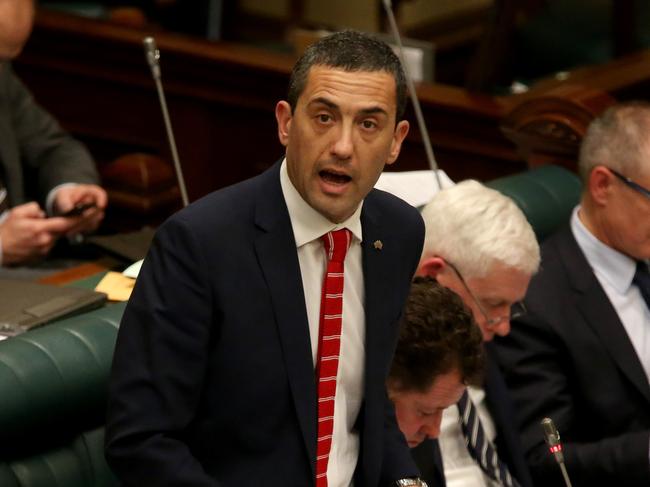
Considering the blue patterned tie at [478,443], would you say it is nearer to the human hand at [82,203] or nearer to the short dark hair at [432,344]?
the short dark hair at [432,344]

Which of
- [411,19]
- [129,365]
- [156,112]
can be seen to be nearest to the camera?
[129,365]

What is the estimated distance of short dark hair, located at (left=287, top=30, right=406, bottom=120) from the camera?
1.54 m

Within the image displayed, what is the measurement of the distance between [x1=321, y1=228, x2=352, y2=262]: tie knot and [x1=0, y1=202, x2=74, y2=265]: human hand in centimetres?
126

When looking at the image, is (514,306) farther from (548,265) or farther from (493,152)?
(493,152)

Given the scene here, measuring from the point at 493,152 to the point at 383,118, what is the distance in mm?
2149

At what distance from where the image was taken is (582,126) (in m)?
3.20

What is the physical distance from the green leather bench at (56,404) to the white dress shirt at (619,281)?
1.12 meters

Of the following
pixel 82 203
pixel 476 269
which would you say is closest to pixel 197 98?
pixel 82 203

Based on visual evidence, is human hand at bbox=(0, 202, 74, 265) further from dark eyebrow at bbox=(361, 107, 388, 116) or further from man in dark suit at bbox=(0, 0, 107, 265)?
dark eyebrow at bbox=(361, 107, 388, 116)

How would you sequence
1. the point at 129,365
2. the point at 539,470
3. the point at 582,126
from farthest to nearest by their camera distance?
the point at 582,126
the point at 539,470
the point at 129,365

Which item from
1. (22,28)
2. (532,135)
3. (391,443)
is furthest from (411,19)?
(391,443)

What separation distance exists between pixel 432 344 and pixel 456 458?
0.44 meters

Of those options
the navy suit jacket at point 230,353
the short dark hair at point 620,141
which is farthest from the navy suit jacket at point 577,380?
the navy suit jacket at point 230,353

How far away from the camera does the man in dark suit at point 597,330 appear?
247 centimetres
